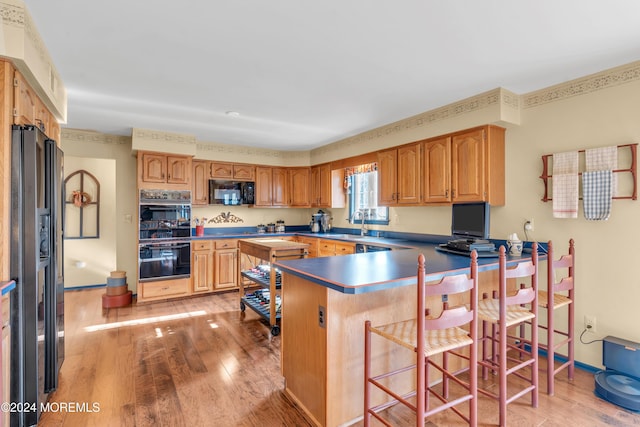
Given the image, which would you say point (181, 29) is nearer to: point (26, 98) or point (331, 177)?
point (26, 98)

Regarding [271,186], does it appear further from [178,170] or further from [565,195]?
[565,195]

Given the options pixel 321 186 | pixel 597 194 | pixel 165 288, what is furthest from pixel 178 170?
pixel 597 194

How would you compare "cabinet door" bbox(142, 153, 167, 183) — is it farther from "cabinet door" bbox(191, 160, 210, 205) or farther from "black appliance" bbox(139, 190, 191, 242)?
"cabinet door" bbox(191, 160, 210, 205)

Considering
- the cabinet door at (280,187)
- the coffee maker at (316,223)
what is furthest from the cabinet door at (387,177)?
the cabinet door at (280,187)

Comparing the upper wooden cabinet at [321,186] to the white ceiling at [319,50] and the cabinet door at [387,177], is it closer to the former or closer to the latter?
the cabinet door at [387,177]

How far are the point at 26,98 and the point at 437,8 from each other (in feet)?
8.44

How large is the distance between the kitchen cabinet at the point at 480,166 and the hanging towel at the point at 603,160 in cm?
71

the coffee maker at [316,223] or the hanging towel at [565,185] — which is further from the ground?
the hanging towel at [565,185]

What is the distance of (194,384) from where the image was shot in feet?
8.09

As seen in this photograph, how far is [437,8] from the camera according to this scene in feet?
6.16

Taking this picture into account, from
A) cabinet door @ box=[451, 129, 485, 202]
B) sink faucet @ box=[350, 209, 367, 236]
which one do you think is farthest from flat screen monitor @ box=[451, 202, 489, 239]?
sink faucet @ box=[350, 209, 367, 236]

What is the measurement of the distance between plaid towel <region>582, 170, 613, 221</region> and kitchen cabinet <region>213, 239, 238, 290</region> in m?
4.44

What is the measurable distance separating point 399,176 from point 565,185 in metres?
1.76

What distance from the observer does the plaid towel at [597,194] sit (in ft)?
8.44
